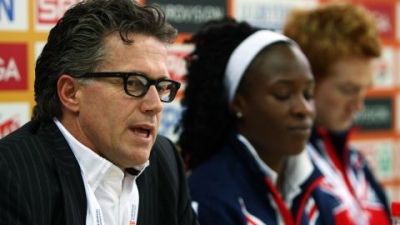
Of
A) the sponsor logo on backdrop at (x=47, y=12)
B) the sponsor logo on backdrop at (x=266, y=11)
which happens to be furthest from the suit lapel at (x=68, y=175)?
the sponsor logo on backdrop at (x=266, y=11)

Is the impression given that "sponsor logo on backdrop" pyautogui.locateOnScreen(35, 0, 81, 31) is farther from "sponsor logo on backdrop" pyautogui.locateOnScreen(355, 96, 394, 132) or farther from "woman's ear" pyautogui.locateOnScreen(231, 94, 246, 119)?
"sponsor logo on backdrop" pyautogui.locateOnScreen(355, 96, 394, 132)

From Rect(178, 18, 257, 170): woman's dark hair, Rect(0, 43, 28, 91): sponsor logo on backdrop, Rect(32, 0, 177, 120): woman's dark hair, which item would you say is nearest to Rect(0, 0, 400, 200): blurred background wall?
Rect(0, 43, 28, 91): sponsor logo on backdrop

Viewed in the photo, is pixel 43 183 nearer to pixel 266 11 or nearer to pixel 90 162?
pixel 90 162

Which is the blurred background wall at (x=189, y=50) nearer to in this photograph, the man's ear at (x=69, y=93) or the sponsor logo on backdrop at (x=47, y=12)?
the sponsor logo on backdrop at (x=47, y=12)

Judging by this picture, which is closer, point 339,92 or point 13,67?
Answer: point 13,67

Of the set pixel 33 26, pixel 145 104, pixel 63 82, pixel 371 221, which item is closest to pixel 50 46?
pixel 63 82

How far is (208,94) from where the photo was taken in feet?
8.06

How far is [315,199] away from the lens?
2.53 meters

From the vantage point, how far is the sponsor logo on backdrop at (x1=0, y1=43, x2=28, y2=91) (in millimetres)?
2279

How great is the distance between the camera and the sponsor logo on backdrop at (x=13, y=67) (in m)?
2.28

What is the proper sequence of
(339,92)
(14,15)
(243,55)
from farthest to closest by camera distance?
1. (339,92)
2. (243,55)
3. (14,15)

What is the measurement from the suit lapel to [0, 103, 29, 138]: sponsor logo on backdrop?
542 mm

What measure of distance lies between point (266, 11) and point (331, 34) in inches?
→ 11.5

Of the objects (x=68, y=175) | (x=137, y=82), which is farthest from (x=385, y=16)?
(x=68, y=175)
